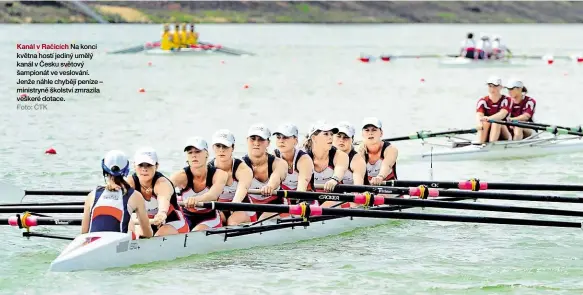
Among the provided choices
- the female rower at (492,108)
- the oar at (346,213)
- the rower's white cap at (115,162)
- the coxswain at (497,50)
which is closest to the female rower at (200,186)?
the oar at (346,213)

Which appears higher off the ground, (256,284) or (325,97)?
(325,97)

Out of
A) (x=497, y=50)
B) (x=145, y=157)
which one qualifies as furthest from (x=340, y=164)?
(x=497, y=50)

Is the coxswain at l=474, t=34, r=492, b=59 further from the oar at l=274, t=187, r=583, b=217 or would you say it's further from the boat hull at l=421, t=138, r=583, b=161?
the oar at l=274, t=187, r=583, b=217

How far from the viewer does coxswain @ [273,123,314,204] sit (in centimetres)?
1105

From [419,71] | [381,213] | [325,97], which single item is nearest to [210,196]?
[381,213]

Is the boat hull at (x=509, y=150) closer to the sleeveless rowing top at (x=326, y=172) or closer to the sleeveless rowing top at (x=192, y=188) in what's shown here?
the sleeveless rowing top at (x=326, y=172)

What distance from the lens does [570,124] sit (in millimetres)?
24328

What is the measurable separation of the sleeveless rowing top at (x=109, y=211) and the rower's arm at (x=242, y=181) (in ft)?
5.00

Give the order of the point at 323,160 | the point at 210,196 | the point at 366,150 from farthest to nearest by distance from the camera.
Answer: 1. the point at 366,150
2. the point at 323,160
3. the point at 210,196

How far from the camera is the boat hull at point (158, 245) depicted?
9.04 m

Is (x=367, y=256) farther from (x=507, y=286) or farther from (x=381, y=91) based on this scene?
(x=381, y=91)

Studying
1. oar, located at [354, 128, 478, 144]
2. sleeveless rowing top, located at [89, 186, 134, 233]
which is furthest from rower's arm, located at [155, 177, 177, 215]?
oar, located at [354, 128, 478, 144]

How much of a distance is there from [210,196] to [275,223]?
966mm

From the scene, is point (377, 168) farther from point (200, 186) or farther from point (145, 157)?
point (145, 157)
